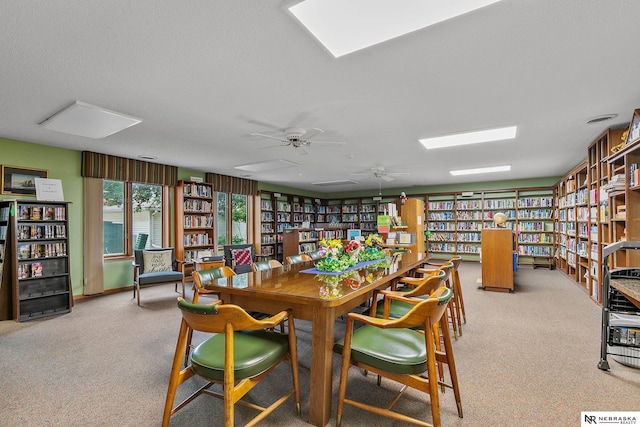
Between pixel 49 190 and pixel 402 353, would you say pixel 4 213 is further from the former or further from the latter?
pixel 402 353

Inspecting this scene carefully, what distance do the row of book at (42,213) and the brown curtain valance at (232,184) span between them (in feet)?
10.2

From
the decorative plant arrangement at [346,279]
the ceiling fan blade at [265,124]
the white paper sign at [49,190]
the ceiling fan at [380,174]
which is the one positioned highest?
the ceiling fan blade at [265,124]

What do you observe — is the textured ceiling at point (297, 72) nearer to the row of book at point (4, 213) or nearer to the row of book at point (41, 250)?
the row of book at point (4, 213)

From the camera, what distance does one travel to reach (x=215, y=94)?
298cm

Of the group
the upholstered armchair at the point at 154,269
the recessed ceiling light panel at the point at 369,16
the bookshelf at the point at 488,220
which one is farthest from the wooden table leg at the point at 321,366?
the bookshelf at the point at 488,220

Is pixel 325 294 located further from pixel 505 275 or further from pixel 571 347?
pixel 505 275

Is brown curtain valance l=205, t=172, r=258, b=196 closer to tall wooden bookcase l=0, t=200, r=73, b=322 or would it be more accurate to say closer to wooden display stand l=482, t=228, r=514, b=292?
tall wooden bookcase l=0, t=200, r=73, b=322

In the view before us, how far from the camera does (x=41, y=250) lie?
4348 mm

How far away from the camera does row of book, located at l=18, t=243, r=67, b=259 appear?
13.8 feet

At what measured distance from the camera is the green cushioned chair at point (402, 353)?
5.51ft

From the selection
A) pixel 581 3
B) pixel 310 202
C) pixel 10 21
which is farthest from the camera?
pixel 310 202

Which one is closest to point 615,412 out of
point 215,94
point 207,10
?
point 207,10

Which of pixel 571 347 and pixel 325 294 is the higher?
pixel 325 294

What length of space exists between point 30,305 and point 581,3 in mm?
6410
